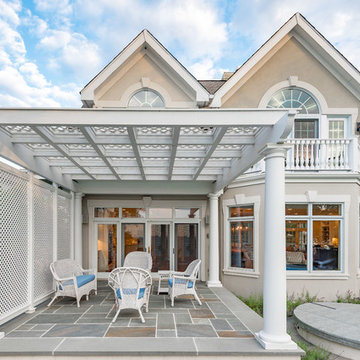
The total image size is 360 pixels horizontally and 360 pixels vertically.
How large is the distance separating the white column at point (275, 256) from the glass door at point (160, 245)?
6.24 metres

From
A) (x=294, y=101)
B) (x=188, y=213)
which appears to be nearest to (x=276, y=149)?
(x=188, y=213)

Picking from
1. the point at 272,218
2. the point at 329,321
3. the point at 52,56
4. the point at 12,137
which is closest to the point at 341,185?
the point at 329,321

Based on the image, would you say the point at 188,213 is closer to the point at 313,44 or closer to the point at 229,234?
the point at 229,234

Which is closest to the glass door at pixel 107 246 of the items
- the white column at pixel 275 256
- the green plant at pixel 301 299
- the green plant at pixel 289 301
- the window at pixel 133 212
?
the window at pixel 133 212

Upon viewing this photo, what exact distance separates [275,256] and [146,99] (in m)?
7.45

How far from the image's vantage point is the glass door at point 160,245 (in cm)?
1036

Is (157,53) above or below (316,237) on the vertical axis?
above

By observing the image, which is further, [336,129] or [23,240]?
[336,129]

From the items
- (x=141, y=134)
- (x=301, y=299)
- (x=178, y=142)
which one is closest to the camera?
(x=141, y=134)

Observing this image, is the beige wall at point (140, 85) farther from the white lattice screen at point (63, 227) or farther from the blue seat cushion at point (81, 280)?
the blue seat cushion at point (81, 280)

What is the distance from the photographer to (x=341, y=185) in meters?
8.88

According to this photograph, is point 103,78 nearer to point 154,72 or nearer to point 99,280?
point 154,72

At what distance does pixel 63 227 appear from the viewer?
8133 millimetres

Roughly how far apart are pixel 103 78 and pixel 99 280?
668 centimetres
